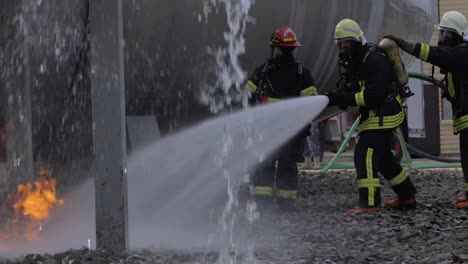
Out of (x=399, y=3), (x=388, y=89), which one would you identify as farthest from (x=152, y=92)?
(x=399, y=3)

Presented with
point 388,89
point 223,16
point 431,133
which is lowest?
point 431,133

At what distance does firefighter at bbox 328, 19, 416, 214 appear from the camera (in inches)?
243

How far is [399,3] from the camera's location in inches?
265

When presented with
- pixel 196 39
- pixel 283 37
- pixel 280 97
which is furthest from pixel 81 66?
pixel 280 97

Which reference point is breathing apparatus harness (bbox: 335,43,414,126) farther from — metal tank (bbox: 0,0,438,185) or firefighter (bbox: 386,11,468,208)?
metal tank (bbox: 0,0,438,185)

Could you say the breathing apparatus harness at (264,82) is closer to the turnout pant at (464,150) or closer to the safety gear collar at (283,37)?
the safety gear collar at (283,37)

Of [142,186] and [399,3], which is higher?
[399,3]

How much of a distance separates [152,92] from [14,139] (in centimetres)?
91

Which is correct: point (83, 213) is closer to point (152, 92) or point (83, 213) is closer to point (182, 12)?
point (152, 92)

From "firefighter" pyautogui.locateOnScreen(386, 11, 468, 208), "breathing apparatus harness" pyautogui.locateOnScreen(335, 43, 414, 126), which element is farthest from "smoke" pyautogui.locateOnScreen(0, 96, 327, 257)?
"firefighter" pyautogui.locateOnScreen(386, 11, 468, 208)

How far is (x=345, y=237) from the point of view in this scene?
17.0 ft

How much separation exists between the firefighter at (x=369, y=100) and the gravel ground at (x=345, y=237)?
29 centimetres

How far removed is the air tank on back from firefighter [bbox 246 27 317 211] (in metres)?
0.11

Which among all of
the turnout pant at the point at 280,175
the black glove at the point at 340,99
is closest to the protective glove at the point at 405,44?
the black glove at the point at 340,99
